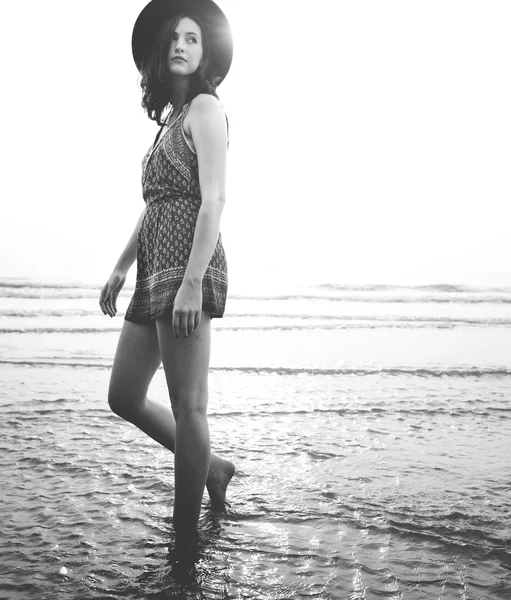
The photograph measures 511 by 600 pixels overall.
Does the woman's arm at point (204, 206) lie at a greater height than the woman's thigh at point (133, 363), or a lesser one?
greater

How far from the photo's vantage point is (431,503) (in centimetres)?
289

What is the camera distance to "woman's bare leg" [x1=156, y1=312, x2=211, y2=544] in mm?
2328

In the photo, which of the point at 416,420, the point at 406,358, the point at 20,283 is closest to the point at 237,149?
the point at 20,283

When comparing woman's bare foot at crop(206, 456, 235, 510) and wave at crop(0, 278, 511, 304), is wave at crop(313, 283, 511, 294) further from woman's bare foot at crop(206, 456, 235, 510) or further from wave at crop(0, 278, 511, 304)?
woman's bare foot at crop(206, 456, 235, 510)

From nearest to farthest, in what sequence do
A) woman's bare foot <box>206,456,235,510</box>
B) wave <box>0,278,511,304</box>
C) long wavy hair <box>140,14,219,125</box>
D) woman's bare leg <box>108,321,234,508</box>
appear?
long wavy hair <box>140,14,219,125</box> → woman's bare leg <box>108,321,234,508</box> → woman's bare foot <box>206,456,235,510</box> → wave <box>0,278,511,304</box>

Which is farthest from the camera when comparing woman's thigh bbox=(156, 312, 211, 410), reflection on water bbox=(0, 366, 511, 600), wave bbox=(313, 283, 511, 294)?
wave bbox=(313, 283, 511, 294)

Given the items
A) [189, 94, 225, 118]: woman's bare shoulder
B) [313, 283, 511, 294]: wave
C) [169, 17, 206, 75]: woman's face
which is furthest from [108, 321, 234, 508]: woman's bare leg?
[313, 283, 511, 294]: wave

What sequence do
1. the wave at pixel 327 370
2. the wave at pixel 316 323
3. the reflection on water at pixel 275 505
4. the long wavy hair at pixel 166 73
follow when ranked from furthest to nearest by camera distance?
the wave at pixel 316 323
the wave at pixel 327 370
the long wavy hair at pixel 166 73
the reflection on water at pixel 275 505

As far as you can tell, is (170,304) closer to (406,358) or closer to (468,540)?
(468,540)

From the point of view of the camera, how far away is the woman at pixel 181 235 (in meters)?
2.27

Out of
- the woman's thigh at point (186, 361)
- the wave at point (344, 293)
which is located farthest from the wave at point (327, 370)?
the wave at point (344, 293)

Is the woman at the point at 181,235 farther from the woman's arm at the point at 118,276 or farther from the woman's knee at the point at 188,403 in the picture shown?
the woman's arm at the point at 118,276

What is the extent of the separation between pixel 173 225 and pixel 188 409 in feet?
2.10

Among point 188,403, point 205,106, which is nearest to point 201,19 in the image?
point 205,106
